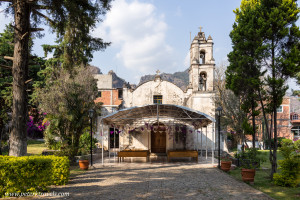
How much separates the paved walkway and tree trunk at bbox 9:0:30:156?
2227 mm

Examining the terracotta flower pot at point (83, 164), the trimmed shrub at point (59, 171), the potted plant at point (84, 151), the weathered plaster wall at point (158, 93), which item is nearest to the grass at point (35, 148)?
the potted plant at point (84, 151)

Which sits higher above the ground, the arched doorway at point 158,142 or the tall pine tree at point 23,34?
the tall pine tree at point 23,34

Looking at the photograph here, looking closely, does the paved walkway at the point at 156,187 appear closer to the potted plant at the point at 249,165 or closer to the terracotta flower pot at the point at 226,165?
the potted plant at the point at 249,165

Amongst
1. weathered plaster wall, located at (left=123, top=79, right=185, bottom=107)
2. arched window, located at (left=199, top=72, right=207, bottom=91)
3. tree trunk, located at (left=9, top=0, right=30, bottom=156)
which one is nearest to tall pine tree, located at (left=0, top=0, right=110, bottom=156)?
tree trunk, located at (left=9, top=0, right=30, bottom=156)

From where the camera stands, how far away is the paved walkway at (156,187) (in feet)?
23.9

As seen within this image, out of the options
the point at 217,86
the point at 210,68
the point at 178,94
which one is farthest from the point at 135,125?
the point at 217,86

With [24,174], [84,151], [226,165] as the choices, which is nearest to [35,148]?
[84,151]

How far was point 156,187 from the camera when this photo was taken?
8422 mm

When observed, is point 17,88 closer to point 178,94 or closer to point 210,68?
point 178,94

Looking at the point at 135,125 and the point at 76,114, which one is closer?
the point at 76,114

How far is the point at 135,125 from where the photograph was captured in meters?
19.3

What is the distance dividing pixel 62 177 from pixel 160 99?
42.6 feet

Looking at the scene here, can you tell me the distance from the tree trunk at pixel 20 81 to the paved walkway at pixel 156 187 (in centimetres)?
223

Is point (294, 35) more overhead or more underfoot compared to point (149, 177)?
more overhead
